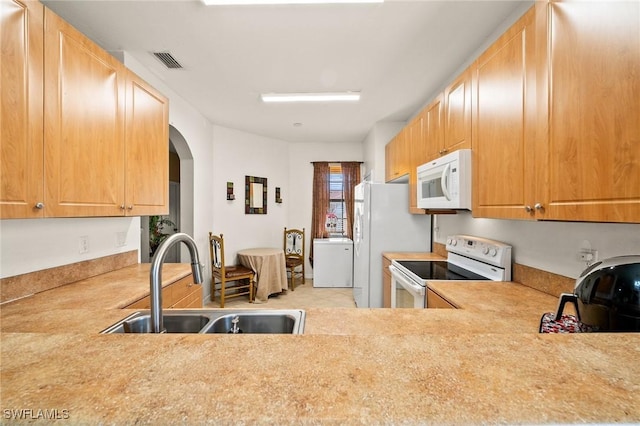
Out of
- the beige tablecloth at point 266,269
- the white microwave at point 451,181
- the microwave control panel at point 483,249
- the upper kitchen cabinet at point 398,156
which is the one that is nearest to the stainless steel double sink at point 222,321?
the white microwave at point 451,181

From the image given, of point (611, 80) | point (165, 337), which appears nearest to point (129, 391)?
point (165, 337)

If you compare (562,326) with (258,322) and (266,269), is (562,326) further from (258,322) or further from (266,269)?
(266,269)

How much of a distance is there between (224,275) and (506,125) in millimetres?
3465

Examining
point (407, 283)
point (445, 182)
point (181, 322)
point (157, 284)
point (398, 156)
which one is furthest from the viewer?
point (398, 156)

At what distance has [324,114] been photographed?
12.7 feet

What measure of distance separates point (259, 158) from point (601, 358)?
16.1 ft

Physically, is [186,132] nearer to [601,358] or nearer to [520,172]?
[520,172]

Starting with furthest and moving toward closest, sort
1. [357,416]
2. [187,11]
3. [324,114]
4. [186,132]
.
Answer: [324,114], [186,132], [187,11], [357,416]

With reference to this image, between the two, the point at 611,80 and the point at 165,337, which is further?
the point at 611,80

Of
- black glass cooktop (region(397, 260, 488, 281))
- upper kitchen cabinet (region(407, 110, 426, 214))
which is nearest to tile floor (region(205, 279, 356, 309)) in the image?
black glass cooktop (region(397, 260, 488, 281))

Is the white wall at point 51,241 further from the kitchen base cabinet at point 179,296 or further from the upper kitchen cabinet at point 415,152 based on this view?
the upper kitchen cabinet at point 415,152

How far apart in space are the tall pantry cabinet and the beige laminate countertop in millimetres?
1069

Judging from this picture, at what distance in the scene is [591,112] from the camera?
104 cm

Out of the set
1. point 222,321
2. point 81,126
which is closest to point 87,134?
point 81,126
